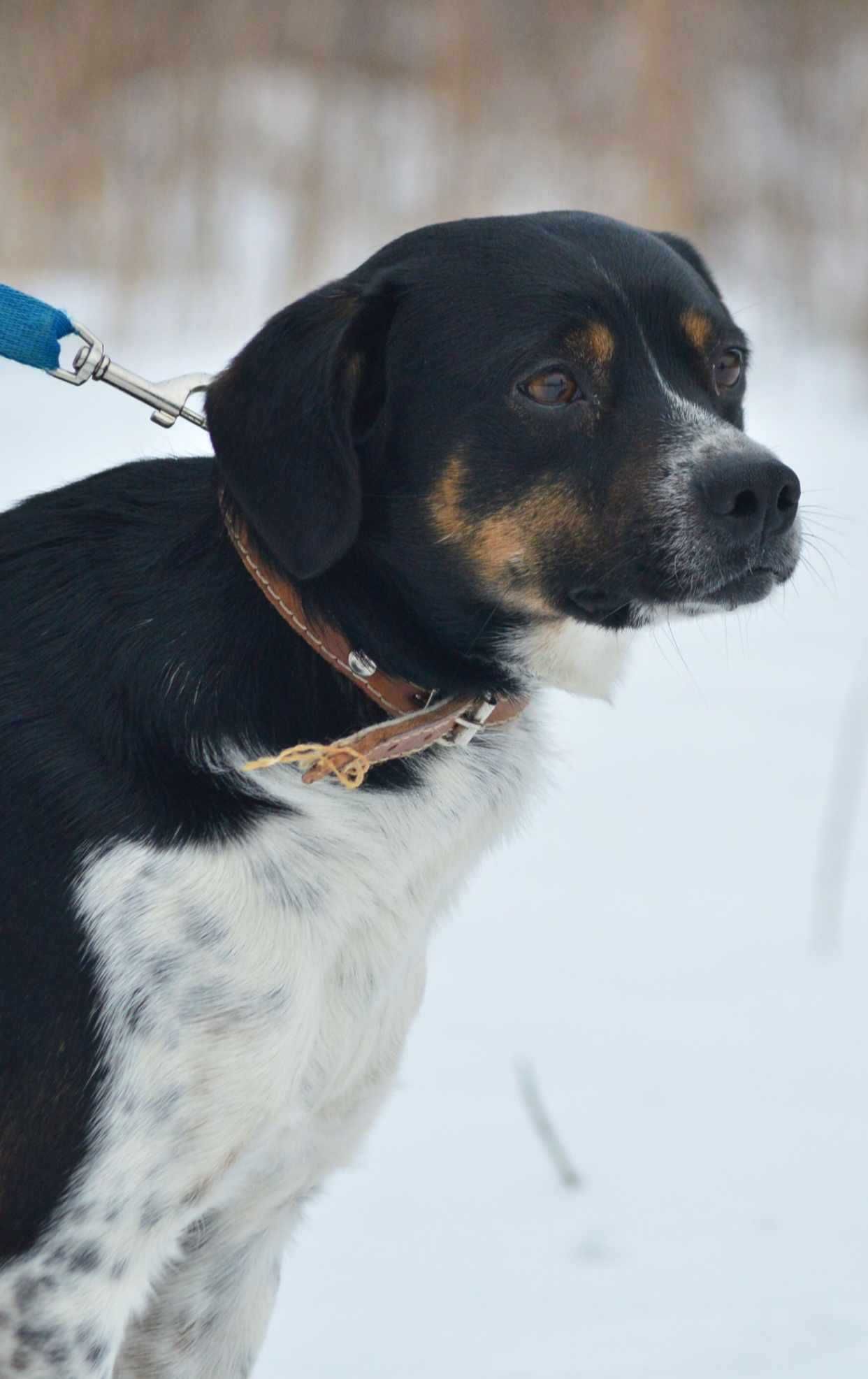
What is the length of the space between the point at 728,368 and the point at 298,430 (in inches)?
26.5

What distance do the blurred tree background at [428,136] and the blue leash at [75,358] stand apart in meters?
4.87

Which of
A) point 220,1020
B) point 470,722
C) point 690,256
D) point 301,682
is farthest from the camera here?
point 690,256

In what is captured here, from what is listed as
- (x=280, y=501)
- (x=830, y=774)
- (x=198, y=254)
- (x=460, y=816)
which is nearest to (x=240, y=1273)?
(x=460, y=816)

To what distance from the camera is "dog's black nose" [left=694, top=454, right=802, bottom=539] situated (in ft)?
6.54

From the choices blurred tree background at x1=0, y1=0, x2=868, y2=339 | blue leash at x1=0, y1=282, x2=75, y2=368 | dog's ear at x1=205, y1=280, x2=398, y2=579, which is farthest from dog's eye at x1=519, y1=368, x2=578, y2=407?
blurred tree background at x1=0, y1=0, x2=868, y2=339

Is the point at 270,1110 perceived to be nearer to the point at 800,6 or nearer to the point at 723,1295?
the point at 723,1295

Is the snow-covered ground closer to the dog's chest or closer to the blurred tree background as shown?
the dog's chest

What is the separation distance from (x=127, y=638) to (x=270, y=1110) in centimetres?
57

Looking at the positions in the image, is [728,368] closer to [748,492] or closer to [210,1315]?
[748,492]

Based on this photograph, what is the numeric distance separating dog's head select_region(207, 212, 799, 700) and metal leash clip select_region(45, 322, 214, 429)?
0.25 m

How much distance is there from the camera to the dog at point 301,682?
187cm

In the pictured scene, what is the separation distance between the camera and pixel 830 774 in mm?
4676

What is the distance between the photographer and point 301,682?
1981 millimetres

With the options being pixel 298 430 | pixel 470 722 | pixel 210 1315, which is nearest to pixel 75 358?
pixel 298 430
